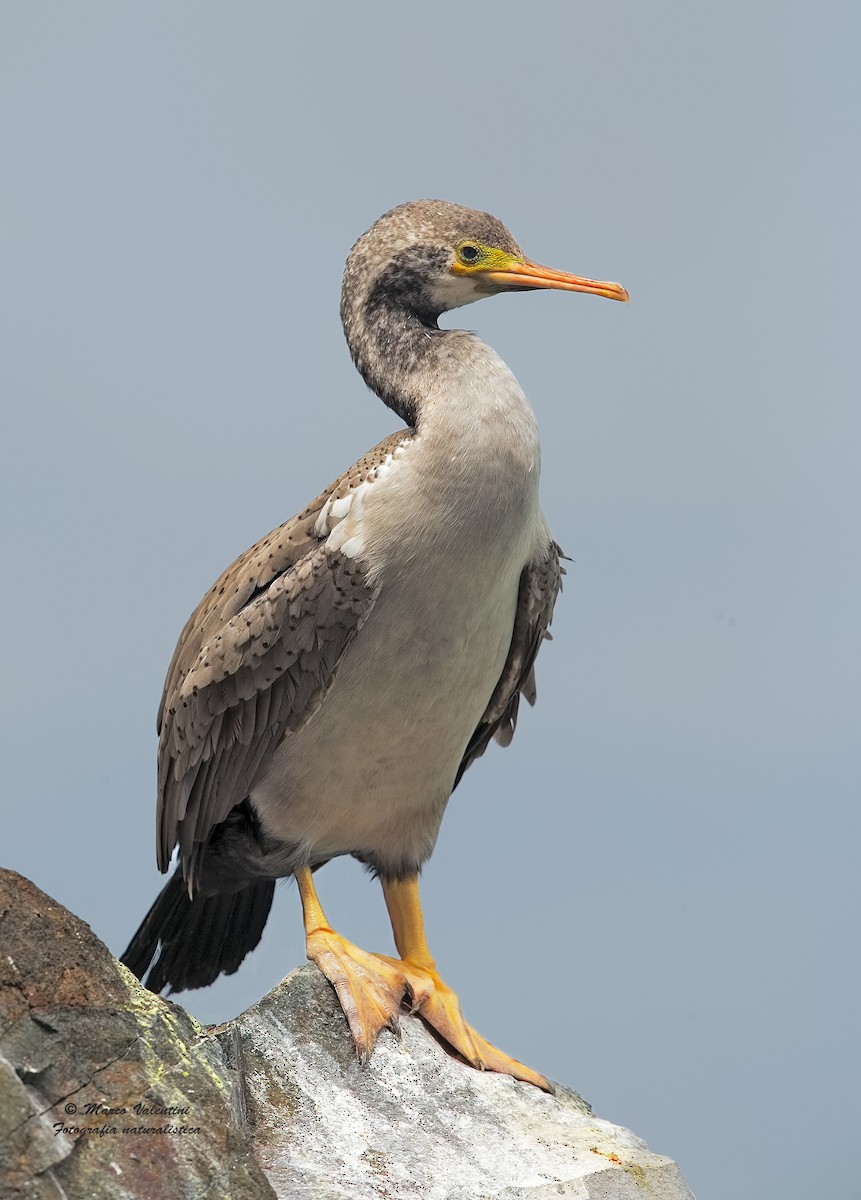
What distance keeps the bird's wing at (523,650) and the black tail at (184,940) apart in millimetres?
1060

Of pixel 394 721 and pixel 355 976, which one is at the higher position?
pixel 394 721

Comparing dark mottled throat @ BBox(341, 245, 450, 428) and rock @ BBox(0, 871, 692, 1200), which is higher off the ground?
dark mottled throat @ BBox(341, 245, 450, 428)

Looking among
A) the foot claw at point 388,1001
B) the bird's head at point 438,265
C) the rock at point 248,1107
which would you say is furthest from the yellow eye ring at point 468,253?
the rock at point 248,1107

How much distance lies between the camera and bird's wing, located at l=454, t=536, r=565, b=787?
212 inches

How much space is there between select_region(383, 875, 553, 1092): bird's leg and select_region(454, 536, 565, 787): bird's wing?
51 centimetres

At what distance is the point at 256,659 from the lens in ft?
16.6

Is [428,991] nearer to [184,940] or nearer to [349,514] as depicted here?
[184,940]

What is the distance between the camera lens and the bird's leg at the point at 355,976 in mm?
4891

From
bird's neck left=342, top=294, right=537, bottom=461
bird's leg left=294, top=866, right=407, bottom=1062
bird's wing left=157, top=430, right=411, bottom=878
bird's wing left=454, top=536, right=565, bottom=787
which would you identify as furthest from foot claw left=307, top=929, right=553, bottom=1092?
bird's neck left=342, top=294, right=537, bottom=461

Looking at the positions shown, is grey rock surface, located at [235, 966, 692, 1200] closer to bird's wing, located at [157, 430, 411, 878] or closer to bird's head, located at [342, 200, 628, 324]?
bird's wing, located at [157, 430, 411, 878]

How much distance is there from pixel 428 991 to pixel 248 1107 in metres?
0.96

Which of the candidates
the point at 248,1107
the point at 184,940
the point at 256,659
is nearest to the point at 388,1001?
the point at 248,1107

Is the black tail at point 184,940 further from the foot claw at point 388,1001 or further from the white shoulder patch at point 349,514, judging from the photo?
the white shoulder patch at point 349,514

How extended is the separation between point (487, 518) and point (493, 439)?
0.86ft
